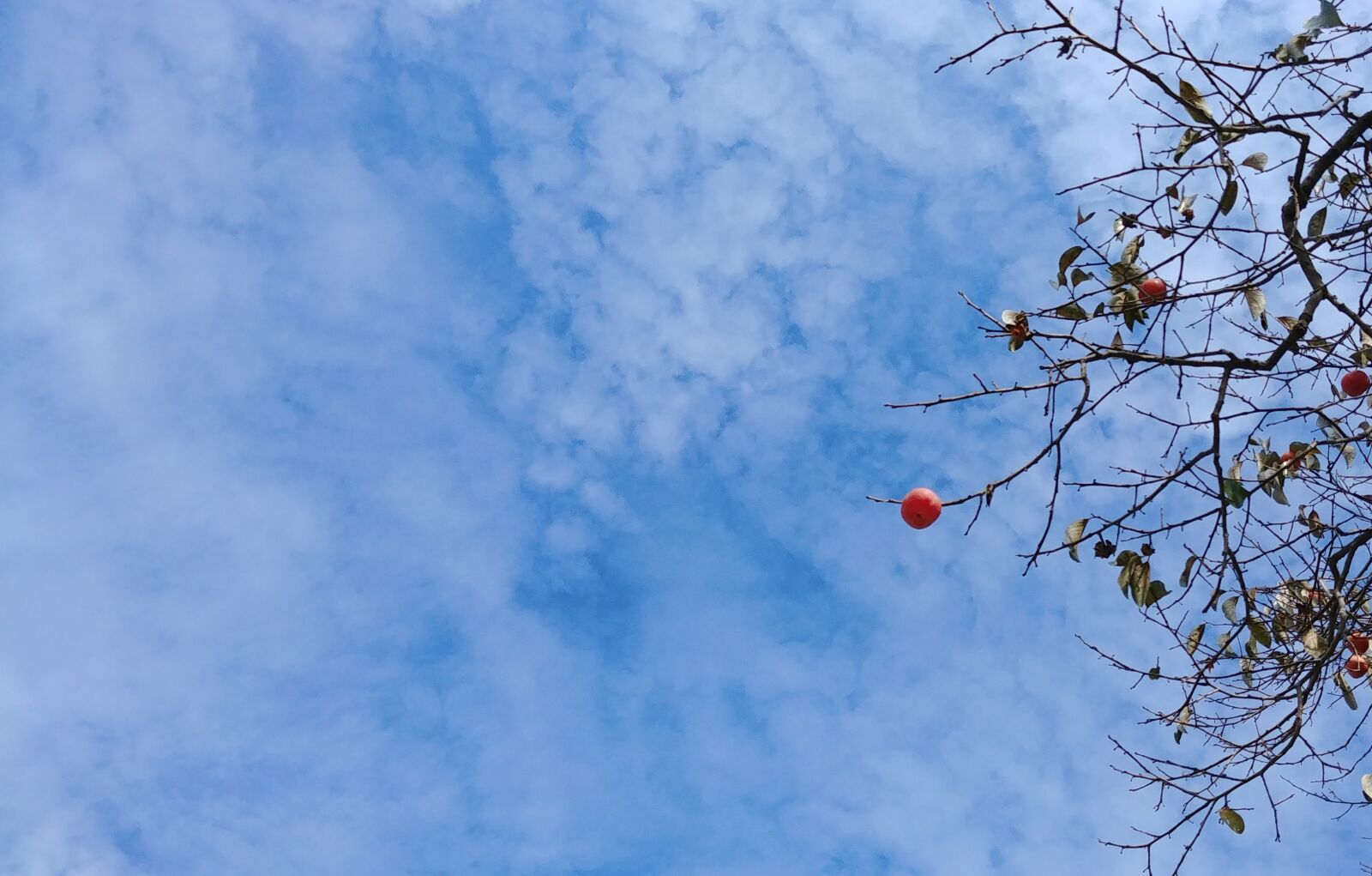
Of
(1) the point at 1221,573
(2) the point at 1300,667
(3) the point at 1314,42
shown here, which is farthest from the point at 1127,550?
(3) the point at 1314,42

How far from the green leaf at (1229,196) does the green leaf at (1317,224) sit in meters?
0.29

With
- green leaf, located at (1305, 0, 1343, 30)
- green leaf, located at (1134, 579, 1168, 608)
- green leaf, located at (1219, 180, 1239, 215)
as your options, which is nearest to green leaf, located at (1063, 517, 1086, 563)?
green leaf, located at (1134, 579, 1168, 608)

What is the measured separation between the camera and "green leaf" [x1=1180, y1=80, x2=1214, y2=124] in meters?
3.54

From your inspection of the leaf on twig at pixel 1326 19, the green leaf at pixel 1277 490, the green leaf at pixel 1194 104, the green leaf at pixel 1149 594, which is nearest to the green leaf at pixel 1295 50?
the leaf on twig at pixel 1326 19

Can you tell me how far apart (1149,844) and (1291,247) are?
95.7 inches

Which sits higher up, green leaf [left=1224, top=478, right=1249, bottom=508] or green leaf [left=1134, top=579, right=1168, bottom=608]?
green leaf [left=1224, top=478, right=1249, bottom=508]

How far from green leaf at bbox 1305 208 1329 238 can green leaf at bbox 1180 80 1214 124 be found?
54 centimetres

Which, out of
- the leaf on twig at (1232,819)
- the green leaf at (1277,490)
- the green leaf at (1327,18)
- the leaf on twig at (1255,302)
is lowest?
the leaf on twig at (1232,819)

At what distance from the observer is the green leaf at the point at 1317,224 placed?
12.0ft

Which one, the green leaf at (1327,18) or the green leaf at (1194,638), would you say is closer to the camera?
the green leaf at (1327,18)

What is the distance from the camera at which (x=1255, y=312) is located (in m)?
3.77

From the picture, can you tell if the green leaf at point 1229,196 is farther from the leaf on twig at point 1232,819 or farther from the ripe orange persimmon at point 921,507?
the leaf on twig at point 1232,819

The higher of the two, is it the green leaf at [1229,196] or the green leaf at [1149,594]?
the green leaf at [1229,196]

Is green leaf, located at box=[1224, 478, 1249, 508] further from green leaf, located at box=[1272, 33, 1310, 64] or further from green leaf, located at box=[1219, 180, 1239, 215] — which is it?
green leaf, located at box=[1272, 33, 1310, 64]
